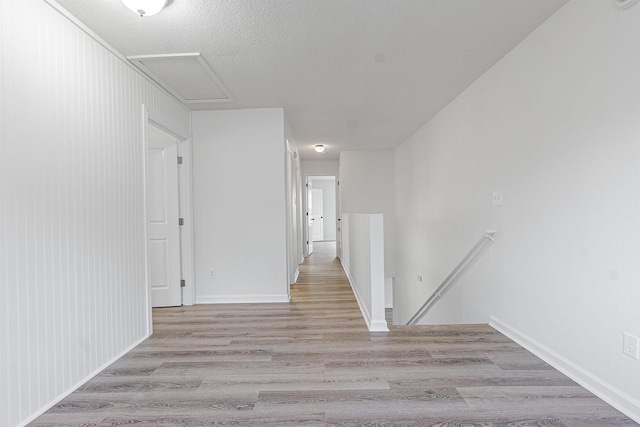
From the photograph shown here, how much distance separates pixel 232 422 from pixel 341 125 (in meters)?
3.86

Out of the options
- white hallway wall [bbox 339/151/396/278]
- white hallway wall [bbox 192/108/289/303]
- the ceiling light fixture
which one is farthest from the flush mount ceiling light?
white hallway wall [bbox 339/151/396/278]

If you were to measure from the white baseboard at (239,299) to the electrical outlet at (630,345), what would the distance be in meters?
2.94

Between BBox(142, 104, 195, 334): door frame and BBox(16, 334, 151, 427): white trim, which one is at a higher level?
BBox(142, 104, 195, 334): door frame

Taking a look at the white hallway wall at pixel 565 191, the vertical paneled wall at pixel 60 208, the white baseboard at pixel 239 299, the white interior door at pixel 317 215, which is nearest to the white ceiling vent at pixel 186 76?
the vertical paneled wall at pixel 60 208

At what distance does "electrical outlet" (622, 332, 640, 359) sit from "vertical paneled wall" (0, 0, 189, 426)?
320 cm

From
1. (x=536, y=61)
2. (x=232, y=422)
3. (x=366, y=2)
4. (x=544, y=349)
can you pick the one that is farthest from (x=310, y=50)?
(x=544, y=349)

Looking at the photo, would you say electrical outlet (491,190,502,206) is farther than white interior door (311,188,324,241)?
No

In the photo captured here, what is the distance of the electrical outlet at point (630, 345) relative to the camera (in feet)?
5.17

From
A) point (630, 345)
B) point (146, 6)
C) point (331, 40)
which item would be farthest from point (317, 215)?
point (630, 345)

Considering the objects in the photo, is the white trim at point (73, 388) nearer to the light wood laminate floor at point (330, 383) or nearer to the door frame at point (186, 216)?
the light wood laminate floor at point (330, 383)

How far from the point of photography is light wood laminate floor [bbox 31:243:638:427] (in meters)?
1.63

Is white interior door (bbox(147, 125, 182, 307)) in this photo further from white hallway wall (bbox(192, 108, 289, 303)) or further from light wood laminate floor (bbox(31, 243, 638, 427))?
light wood laminate floor (bbox(31, 243, 638, 427))

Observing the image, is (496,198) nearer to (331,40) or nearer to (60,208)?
(331,40)

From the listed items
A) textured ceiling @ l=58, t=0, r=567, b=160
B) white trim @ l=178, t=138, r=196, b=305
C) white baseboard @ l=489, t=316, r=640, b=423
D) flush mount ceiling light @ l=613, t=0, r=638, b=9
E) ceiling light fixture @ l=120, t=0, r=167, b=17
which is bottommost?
white baseboard @ l=489, t=316, r=640, b=423
